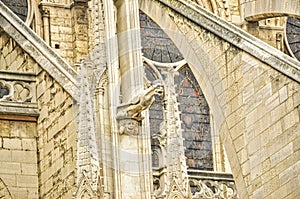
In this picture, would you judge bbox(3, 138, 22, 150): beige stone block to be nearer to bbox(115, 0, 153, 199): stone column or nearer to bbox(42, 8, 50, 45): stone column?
bbox(115, 0, 153, 199): stone column

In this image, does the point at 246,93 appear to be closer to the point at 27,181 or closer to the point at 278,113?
the point at 278,113

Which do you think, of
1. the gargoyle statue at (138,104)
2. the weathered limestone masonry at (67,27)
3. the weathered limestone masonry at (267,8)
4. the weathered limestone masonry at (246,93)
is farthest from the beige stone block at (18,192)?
the weathered limestone masonry at (67,27)

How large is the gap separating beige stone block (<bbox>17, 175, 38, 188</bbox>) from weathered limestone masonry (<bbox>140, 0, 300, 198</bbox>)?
7.40ft

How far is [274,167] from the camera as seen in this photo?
65.6ft

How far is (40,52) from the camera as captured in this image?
73.3ft

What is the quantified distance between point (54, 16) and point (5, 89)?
5323 millimetres

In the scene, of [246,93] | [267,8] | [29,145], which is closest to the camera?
[246,93]

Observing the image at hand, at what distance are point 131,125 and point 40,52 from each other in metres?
3.23

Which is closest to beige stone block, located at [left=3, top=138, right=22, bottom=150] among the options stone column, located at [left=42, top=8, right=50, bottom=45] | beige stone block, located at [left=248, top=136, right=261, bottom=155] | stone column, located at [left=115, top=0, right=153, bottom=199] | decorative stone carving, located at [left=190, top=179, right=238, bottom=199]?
stone column, located at [left=115, top=0, right=153, bottom=199]

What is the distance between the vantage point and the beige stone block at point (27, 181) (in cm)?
2197

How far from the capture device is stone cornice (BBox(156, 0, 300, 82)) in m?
19.9

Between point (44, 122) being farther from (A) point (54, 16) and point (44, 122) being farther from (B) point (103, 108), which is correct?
(A) point (54, 16)

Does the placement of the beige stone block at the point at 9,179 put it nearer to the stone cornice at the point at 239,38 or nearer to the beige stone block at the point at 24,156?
the beige stone block at the point at 24,156

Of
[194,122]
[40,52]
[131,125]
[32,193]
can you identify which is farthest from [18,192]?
[194,122]
